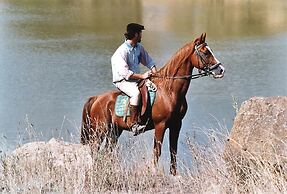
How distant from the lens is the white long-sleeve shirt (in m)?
8.12

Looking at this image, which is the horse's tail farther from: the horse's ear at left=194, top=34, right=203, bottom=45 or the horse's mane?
the horse's ear at left=194, top=34, right=203, bottom=45

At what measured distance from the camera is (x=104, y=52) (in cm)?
2600

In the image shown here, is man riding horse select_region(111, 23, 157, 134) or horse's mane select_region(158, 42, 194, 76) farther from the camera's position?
horse's mane select_region(158, 42, 194, 76)

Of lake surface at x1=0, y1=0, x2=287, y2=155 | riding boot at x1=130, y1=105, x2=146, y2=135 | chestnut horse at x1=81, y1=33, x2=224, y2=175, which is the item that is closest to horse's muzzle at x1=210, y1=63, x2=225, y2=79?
chestnut horse at x1=81, y1=33, x2=224, y2=175

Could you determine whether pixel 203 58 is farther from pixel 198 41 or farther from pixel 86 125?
pixel 86 125

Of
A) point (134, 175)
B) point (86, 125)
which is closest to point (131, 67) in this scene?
point (86, 125)

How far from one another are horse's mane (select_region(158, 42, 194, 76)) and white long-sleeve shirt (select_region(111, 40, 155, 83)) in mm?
234

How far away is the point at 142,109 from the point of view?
330 inches

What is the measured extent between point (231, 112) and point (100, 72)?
6990 mm

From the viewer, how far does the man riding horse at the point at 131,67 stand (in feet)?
26.6

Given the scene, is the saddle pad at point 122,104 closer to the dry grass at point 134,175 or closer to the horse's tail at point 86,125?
the horse's tail at point 86,125

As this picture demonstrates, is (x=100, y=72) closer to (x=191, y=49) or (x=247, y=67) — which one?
(x=247, y=67)

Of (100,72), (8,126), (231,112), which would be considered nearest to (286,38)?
(100,72)

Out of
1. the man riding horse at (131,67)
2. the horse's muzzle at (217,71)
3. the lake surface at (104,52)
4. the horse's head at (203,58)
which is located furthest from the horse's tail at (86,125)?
the horse's muzzle at (217,71)
